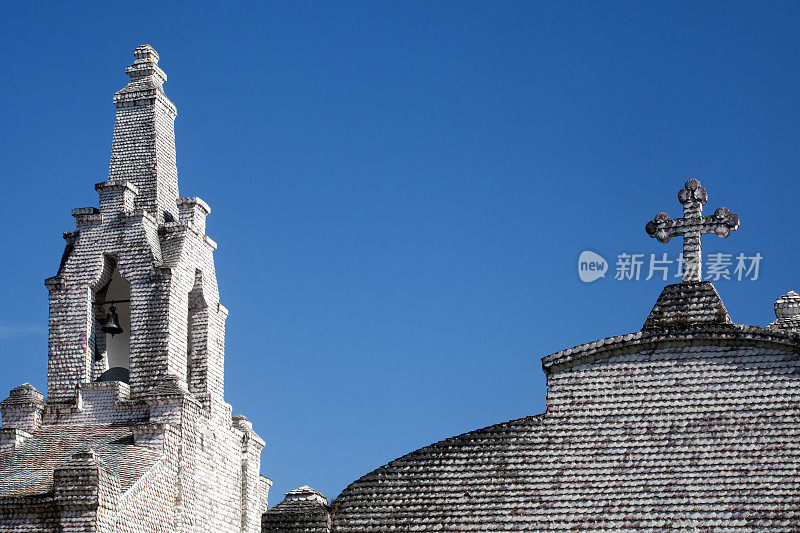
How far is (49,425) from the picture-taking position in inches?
1057

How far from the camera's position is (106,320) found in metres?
28.1

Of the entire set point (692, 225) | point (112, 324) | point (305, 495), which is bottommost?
point (305, 495)

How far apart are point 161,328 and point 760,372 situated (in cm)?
1497

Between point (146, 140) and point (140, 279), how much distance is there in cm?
344

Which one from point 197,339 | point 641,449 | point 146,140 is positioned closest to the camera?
point 641,449

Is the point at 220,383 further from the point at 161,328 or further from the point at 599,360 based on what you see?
the point at 599,360

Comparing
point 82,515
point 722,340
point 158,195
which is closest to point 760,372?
point 722,340

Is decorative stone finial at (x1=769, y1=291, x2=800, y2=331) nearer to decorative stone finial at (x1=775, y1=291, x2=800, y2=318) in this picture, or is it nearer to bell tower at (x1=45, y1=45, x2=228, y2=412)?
decorative stone finial at (x1=775, y1=291, x2=800, y2=318)

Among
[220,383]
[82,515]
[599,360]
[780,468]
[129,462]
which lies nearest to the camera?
[780,468]

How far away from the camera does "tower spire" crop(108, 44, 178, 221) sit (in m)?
29.0

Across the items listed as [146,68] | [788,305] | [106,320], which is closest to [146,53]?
[146,68]

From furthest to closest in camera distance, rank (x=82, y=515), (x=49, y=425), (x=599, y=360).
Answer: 1. (x=49, y=425)
2. (x=82, y=515)
3. (x=599, y=360)

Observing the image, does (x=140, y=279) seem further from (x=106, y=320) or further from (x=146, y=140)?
(x=146, y=140)

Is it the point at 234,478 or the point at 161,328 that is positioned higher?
the point at 161,328
